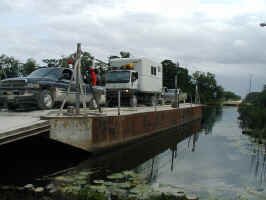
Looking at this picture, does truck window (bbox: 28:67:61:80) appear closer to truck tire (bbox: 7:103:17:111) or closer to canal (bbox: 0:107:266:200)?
truck tire (bbox: 7:103:17:111)

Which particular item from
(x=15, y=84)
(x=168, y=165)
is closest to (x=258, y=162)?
(x=168, y=165)

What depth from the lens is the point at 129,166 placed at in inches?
531

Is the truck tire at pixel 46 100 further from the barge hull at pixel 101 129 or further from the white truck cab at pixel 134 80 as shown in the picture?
the white truck cab at pixel 134 80

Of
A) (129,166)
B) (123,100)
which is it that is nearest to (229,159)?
(129,166)

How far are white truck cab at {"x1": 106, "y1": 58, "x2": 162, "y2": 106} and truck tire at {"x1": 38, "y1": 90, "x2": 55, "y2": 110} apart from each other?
8.94 metres

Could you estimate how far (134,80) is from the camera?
24.9 metres

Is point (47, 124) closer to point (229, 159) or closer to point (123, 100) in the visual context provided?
point (229, 159)

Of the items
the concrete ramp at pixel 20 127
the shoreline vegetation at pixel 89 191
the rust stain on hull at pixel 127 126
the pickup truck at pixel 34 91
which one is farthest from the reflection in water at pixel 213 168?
the pickup truck at pixel 34 91

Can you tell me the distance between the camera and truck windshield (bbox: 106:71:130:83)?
2452 cm

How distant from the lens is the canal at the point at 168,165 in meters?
10.8

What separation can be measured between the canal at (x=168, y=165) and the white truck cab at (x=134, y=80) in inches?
235

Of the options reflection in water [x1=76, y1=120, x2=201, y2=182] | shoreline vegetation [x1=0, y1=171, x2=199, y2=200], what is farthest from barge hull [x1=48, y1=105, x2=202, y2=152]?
shoreline vegetation [x1=0, y1=171, x2=199, y2=200]

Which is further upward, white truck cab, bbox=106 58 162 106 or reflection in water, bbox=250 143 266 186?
white truck cab, bbox=106 58 162 106

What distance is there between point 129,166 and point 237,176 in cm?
353
